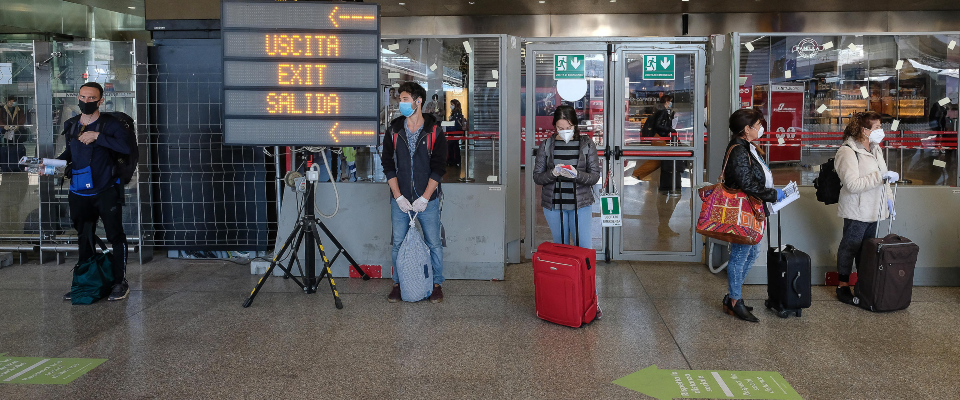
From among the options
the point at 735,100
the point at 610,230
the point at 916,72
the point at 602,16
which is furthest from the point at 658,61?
the point at 602,16

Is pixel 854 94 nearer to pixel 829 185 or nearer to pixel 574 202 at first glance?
pixel 829 185

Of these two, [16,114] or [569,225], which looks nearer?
[569,225]

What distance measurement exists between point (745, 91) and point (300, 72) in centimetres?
392

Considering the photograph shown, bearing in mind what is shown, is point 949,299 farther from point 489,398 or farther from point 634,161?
point 489,398

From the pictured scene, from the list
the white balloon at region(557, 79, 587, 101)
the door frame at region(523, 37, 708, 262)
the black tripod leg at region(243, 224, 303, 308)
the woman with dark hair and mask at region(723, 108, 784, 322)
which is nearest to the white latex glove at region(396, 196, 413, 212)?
the black tripod leg at region(243, 224, 303, 308)

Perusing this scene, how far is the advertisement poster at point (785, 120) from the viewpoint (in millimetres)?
6371

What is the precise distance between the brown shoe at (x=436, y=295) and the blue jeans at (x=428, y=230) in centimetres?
8

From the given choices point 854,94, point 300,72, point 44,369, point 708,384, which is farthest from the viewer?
point 854,94

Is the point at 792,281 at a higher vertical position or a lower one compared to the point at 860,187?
lower

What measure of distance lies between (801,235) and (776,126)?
1049mm

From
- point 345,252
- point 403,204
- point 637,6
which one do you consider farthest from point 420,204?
point 637,6

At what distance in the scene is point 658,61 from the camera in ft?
22.2

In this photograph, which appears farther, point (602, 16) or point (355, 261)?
point (602, 16)

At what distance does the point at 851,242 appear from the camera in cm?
546
